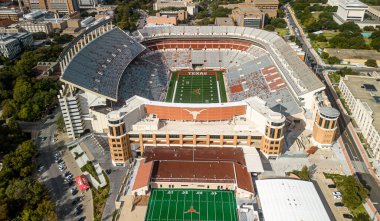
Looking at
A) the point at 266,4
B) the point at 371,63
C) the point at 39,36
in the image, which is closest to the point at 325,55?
the point at 371,63

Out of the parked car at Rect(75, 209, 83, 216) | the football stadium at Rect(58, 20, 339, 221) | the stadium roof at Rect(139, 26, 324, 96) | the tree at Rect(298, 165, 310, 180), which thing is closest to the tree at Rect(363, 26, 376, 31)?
the stadium roof at Rect(139, 26, 324, 96)

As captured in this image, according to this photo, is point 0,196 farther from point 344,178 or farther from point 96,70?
point 344,178

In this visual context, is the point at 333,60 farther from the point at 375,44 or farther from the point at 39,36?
the point at 39,36

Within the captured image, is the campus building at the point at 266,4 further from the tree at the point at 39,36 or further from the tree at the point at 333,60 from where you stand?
the tree at the point at 39,36

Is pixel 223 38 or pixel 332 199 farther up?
pixel 223 38

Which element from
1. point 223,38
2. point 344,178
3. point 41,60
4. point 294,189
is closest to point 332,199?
point 344,178

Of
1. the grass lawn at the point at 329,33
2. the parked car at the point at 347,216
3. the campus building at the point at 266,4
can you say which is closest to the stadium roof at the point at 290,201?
the parked car at the point at 347,216

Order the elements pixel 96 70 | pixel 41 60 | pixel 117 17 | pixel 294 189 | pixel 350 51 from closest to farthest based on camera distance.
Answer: pixel 294 189
pixel 96 70
pixel 41 60
pixel 350 51
pixel 117 17

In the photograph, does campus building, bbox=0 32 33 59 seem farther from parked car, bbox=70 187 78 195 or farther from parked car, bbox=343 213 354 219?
parked car, bbox=343 213 354 219
